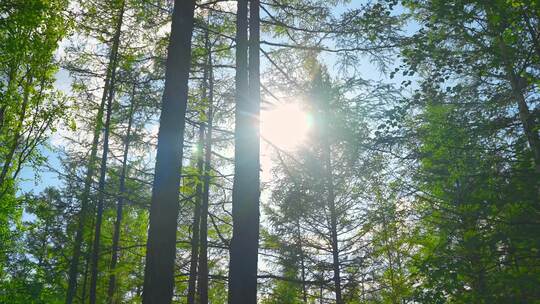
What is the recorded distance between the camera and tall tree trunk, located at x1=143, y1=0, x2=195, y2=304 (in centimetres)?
426

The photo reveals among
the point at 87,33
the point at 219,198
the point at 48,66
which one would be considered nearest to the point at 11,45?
the point at 48,66

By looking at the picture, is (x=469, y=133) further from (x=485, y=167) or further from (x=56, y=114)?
(x=56, y=114)

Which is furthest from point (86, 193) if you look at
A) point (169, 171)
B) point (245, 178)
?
point (169, 171)

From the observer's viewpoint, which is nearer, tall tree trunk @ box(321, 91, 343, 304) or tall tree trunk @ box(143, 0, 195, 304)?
tall tree trunk @ box(143, 0, 195, 304)

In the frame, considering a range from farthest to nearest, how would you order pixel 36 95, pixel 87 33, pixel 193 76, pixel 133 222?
pixel 133 222 → pixel 87 33 → pixel 193 76 → pixel 36 95

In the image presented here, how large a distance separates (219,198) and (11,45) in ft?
24.8

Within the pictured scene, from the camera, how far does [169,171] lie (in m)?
4.68

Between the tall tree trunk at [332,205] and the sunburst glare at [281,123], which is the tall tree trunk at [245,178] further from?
the tall tree trunk at [332,205]

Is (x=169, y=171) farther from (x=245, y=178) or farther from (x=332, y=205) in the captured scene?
(x=332, y=205)

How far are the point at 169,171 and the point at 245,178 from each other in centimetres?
133

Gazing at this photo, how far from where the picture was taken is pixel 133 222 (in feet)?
70.6

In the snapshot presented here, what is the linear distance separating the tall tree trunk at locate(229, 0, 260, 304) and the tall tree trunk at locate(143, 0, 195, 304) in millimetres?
1124

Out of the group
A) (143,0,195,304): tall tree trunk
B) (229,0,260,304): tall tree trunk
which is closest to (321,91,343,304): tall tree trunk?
(229,0,260,304): tall tree trunk

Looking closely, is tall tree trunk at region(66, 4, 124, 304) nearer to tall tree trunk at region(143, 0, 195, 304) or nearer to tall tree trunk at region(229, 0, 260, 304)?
tall tree trunk at region(229, 0, 260, 304)
